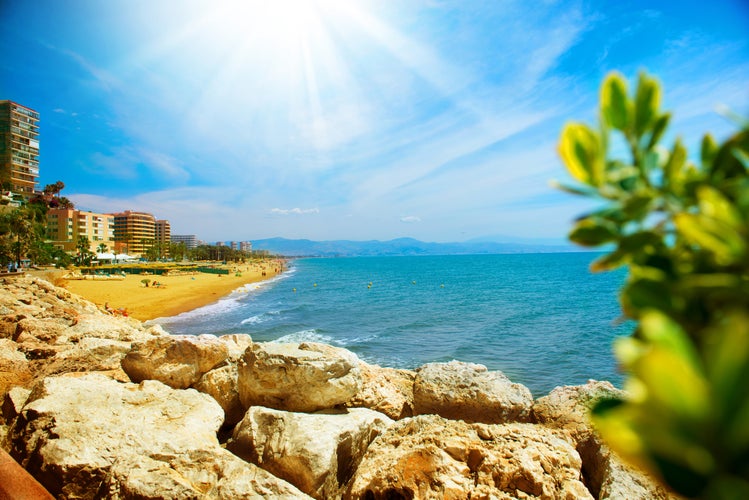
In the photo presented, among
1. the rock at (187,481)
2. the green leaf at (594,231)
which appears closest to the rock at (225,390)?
the rock at (187,481)

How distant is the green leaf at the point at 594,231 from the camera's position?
0.80 meters

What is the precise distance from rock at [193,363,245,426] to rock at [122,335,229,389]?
7.7 inches

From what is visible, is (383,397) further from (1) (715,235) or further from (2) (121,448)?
(1) (715,235)

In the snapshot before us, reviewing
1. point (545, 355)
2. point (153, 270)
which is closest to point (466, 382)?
Answer: point (545, 355)

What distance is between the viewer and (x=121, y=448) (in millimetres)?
4277

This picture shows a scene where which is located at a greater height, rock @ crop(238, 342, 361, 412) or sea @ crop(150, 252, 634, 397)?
rock @ crop(238, 342, 361, 412)

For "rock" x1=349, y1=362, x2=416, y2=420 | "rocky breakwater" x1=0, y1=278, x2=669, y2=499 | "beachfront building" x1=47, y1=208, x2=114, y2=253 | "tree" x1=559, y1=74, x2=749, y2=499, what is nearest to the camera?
"tree" x1=559, y1=74, x2=749, y2=499

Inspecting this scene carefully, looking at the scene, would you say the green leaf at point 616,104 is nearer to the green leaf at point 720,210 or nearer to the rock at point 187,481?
the green leaf at point 720,210

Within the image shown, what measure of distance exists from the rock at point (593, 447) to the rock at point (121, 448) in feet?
11.9

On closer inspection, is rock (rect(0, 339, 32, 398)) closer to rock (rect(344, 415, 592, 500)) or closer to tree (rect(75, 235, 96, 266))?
rock (rect(344, 415, 592, 500))

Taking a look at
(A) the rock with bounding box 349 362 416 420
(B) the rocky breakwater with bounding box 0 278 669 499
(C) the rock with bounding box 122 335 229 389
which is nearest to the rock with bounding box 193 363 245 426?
(B) the rocky breakwater with bounding box 0 278 669 499

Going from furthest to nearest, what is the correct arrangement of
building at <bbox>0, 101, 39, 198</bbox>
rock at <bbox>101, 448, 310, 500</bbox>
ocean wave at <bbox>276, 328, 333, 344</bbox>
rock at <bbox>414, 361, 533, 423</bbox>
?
building at <bbox>0, 101, 39, 198</bbox>
ocean wave at <bbox>276, 328, 333, 344</bbox>
rock at <bbox>414, 361, 533, 423</bbox>
rock at <bbox>101, 448, 310, 500</bbox>

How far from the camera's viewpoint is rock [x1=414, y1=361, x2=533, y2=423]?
7.46 meters

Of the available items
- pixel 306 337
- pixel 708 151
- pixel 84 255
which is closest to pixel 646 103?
pixel 708 151
